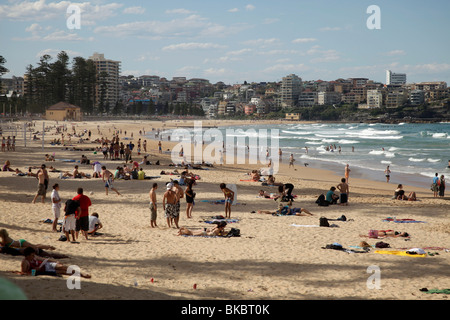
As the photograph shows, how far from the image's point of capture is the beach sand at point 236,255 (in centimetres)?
698

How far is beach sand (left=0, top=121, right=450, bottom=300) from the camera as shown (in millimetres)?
6977

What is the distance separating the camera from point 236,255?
9.18 metres

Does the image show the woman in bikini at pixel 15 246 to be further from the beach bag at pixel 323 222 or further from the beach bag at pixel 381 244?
the beach bag at pixel 323 222

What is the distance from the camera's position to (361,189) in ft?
70.9

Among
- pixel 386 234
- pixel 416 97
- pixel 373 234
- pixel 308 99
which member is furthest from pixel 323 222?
pixel 308 99

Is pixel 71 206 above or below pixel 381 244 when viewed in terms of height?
above

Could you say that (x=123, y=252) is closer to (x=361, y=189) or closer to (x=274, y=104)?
(x=361, y=189)

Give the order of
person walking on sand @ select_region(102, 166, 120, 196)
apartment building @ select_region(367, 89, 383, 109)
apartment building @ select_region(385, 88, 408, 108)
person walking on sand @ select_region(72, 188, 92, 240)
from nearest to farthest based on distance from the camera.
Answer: person walking on sand @ select_region(72, 188, 92, 240)
person walking on sand @ select_region(102, 166, 120, 196)
apartment building @ select_region(385, 88, 408, 108)
apartment building @ select_region(367, 89, 383, 109)

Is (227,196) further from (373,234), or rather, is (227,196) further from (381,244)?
(381,244)

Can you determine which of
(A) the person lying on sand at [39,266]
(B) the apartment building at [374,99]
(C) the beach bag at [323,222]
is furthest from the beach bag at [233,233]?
(B) the apartment building at [374,99]

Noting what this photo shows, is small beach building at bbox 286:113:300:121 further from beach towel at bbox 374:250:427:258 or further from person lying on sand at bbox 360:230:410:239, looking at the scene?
beach towel at bbox 374:250:427:258

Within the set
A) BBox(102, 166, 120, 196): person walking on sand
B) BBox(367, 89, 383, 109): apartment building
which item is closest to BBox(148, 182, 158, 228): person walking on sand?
BBox(102, 166, 120, 196): person walking on sand
